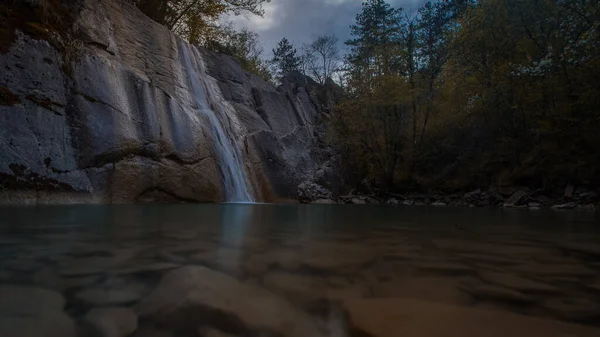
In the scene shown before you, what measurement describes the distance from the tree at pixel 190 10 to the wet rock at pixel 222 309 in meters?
14.3

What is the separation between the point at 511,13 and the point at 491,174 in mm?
4847

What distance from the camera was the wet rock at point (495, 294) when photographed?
964mm

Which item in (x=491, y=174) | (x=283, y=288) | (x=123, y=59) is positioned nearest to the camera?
(x=283, y=288)

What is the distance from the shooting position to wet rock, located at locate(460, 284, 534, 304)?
964 mm

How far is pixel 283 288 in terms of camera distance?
105 cm

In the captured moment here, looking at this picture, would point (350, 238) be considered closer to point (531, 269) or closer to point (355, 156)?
point (531, 269)

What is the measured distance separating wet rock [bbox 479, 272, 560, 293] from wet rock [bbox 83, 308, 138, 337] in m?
1.05

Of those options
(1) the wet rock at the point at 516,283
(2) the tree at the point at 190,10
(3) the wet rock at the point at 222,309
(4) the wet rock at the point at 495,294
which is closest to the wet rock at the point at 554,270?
(1) the wet rock at the point at 516,283

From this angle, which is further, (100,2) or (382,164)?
(382,164)

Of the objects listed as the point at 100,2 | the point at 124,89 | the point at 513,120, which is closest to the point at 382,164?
the point at 513,120

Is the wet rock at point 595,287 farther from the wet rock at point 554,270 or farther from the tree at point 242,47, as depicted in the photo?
the tree at point 242,47

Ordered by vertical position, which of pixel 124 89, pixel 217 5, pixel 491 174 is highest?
pixel 217 5

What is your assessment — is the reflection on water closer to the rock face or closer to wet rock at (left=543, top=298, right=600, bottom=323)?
wet rock at (left=543, top=298, right=600, bottom=323)

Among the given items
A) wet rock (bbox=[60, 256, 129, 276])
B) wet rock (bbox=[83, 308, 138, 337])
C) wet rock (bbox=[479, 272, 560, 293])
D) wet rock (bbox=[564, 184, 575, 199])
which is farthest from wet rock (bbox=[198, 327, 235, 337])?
wet rock (bbox=[564, 184, 575, 199])
